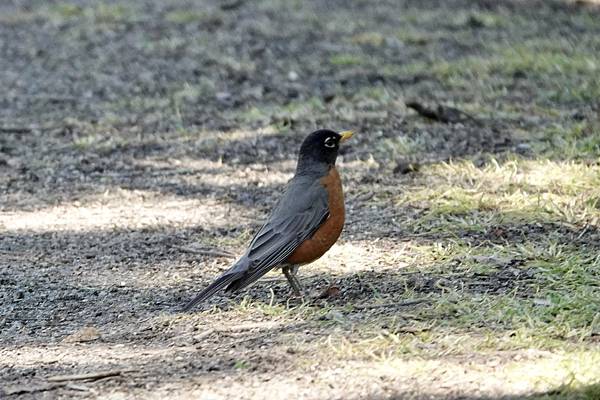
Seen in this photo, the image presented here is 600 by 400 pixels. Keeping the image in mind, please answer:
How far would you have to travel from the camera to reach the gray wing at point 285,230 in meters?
4.69

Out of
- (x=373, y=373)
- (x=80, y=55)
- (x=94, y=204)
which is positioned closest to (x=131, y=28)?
(x=80, y=55)

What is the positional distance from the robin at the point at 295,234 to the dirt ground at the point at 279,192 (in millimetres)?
169

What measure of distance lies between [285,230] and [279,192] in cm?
186

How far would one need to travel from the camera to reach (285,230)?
16.0 feet

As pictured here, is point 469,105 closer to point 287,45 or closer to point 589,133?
point 589,133

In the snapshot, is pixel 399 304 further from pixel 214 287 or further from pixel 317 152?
pixel 317 152

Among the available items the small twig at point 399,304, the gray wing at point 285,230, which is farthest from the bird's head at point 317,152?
the small twig at point 399,304

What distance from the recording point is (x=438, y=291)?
4.84 m

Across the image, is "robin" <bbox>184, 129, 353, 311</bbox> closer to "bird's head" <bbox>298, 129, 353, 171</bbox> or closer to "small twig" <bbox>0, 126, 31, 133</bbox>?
"bird's head" <bbox>298, 129, 353, 171</bbox>

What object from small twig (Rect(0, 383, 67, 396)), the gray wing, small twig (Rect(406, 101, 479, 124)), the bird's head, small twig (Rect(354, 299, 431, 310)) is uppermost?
the bird's head

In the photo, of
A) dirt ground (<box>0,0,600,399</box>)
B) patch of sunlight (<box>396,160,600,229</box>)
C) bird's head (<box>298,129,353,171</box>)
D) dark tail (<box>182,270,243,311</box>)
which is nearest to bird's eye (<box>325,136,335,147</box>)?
bird's head (<box>298,129,353,171</box>)

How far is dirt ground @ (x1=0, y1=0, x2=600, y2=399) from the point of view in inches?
161

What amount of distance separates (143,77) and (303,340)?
5.96 metres

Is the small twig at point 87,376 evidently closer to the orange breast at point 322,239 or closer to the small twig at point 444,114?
the orange breast at point 322,239
